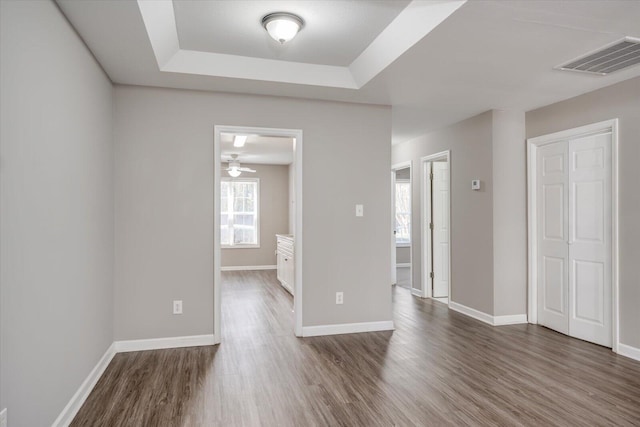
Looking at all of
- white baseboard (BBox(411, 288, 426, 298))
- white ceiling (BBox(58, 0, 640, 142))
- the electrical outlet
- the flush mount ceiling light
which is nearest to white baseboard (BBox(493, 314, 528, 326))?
white baseboard (BBox(411, 288, 426, 298))

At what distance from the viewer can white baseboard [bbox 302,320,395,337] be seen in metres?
4.20

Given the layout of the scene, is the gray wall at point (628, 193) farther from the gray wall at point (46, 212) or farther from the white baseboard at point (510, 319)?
the gray wall at point (46, 212)

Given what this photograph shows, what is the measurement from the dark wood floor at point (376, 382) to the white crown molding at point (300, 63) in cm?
241

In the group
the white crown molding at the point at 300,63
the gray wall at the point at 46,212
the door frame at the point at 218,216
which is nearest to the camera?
the gray wall at the point at 46,212

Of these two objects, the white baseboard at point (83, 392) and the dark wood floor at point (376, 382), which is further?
the dark wood floor at point (376, 382)

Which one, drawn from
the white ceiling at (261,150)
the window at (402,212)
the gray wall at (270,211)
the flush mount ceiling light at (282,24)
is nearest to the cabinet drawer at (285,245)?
the white ceiling at (261,150)

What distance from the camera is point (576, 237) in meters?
4.13

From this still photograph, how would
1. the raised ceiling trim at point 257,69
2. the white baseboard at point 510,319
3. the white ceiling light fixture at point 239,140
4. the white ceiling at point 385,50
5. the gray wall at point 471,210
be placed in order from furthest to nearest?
the white ceiling light fixture at point 239,140 → the gray wall at point 471,210 → the white baseboard at point 510,319 → the raised ceiling trim at point 257,69 → the white ceiling at point 385,50

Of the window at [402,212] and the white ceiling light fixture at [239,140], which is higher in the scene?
the white ceiling light fixture at [239,140]

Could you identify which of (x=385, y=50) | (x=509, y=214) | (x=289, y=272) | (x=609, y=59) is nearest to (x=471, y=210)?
(x=509, y=214)

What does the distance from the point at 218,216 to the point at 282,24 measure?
6.20 ft

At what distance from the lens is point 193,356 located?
11.7ft

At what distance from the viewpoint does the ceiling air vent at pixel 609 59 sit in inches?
112

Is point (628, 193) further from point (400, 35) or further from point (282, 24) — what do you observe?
point (282, 24)
